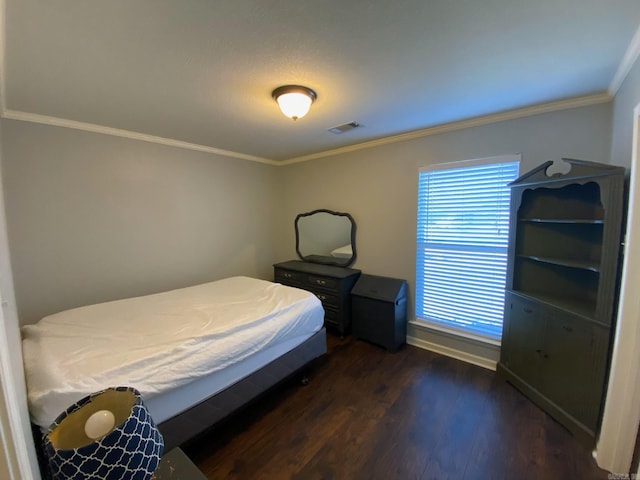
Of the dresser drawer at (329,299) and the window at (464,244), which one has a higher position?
the window at (464,244)

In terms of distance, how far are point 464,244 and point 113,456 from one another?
2.84 metres

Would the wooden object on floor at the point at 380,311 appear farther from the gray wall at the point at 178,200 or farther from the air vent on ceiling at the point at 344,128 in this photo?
the air vent on ceiling at the point at 344,128

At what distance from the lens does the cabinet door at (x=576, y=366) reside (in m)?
1.62

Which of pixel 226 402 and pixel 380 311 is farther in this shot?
pixel 380 311

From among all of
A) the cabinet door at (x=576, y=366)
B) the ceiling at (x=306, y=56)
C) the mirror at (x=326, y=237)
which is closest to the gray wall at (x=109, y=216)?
the ceiling at (x=306, y=56)

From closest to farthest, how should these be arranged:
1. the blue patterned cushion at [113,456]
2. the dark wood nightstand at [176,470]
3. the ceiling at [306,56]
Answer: the blue patterned cushion at [113,456], the dark wood nightstand at [176,470], the ceiling at [306,56]

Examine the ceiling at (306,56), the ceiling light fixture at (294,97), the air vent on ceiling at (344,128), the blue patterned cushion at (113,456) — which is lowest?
the blue patterned cushion at (113,456)

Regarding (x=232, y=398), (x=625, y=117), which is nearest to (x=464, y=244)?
(x=625, y=117)

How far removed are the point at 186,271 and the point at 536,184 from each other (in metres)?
3.63

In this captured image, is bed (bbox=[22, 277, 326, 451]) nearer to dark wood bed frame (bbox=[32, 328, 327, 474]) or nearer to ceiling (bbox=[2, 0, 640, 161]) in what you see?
dark wood bed frame (bbox=[32, 328, 327, 474])

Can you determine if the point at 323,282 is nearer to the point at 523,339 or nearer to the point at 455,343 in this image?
the point at 455,343

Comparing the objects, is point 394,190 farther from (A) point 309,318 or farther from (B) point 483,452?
(B) point 483,452

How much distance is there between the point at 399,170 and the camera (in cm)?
299

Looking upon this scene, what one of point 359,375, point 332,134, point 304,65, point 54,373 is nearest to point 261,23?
point 304,65
